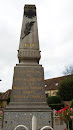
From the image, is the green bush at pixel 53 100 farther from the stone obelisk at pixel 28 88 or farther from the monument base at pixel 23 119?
the monument base at pixel 23 119

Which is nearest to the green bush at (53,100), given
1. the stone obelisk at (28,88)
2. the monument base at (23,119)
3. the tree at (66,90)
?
the tree at (66,90)

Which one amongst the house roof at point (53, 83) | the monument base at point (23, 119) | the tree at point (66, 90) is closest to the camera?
the monument base at point (23, 119)

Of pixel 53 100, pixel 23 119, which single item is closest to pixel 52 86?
pixel 53 100

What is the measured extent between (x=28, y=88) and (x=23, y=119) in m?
1.40

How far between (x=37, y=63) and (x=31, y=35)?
5.96ft

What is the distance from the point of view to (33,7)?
28.8ft

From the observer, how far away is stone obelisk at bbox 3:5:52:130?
5.79 meters

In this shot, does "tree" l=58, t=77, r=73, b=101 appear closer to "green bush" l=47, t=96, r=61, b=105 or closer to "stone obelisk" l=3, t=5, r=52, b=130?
"green bush" l=47, t=96, r=61, b=105

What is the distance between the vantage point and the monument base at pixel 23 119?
5680 millimetres

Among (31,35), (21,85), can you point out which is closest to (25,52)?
(31,35)

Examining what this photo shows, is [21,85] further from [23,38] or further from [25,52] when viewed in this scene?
[23,38]

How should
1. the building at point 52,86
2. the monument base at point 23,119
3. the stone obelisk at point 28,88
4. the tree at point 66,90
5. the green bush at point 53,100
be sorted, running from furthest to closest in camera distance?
the building at point 52,86, the tree at point 66,90, the green bush at point 53,100, the stone obelisk at point 28,88, the monument base at point 23,119

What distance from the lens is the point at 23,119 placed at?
227 inches

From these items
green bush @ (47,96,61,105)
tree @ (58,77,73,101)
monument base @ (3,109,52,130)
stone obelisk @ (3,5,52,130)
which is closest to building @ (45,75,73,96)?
tree @ (58,77,73,101)
